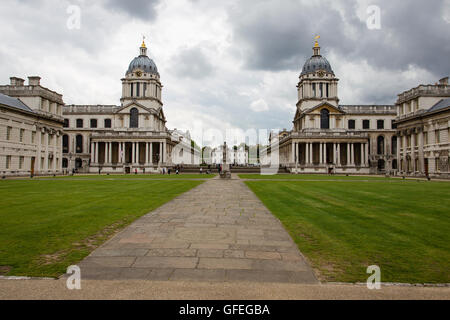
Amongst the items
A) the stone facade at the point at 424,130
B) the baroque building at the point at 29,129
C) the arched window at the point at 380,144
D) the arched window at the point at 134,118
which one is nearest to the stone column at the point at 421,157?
the stone facade at the point at 424,130

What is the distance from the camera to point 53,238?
6676 mm

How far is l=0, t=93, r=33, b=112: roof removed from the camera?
4164 centimetres

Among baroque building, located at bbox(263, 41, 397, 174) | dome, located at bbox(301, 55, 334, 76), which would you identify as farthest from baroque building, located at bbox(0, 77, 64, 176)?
dome, located at bbox(301, 55, 334, 76)

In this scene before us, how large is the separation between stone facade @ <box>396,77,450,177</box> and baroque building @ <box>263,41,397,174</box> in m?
15.0

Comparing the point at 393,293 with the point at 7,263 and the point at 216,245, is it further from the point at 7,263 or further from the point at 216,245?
the point at 7,263

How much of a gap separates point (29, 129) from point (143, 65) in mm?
37715

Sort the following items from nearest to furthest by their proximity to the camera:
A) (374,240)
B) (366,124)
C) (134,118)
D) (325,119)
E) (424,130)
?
(374,240) → (424,130) → (325,119) → (134,118) → (366,124)

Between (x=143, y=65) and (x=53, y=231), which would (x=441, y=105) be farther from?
(x=143, y=65)

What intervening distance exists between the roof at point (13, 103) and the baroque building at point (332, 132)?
5219 cm

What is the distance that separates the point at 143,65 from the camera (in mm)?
75500

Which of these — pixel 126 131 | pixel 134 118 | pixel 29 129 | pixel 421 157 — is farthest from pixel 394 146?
pixel 29 129

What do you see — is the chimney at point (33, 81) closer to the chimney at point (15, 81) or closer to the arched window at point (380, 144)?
the chimney at point (15, 81)
